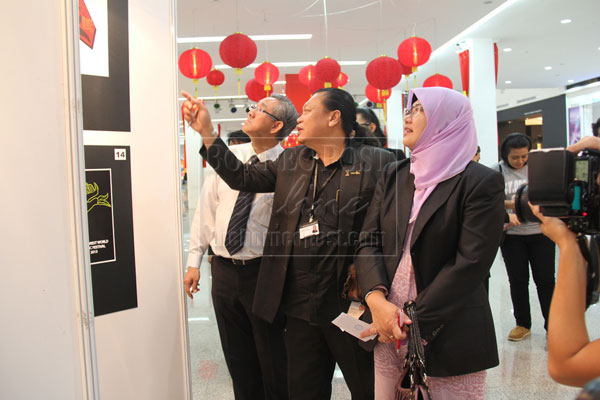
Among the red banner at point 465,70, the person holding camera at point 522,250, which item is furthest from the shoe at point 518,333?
the red banner at point 465,70

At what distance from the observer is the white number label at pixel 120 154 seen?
1.67 m

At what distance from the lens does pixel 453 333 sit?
51.1 inches

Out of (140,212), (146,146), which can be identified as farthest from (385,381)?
(146,146)

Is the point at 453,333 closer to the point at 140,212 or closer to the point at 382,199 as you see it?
the point at 382,199

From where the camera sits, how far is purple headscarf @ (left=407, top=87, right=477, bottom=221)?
4.42ft

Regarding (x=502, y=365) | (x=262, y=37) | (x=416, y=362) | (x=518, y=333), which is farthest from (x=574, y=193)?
(x=262, y=37)

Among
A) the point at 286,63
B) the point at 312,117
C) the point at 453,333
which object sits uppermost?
the point at 286,63

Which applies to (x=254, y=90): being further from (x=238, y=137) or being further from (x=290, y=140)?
(x=238, y=137)

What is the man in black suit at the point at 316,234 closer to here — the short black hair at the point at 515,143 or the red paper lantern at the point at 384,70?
the short black hair at the point at 515,143

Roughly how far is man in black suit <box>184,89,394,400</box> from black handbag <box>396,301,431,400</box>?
1.32ft

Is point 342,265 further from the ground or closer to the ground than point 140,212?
closer to the ground

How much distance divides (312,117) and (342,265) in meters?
0.59

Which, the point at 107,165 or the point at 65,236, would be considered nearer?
the point at 65,236

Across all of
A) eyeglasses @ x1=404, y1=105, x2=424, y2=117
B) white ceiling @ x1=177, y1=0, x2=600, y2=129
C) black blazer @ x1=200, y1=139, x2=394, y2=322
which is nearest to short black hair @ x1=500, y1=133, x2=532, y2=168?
black blazer @ x1=200, y1=139, x2=394, y2=322
